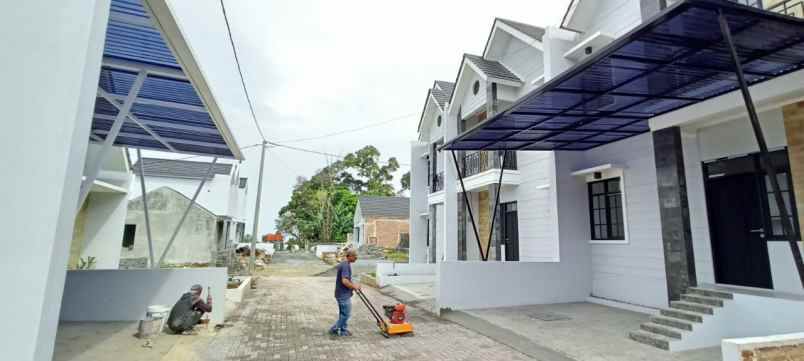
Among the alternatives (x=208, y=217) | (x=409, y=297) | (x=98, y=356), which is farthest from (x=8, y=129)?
(x=208, y=217)

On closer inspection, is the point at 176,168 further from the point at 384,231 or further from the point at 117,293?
the point at 117,293

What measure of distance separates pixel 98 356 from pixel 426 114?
1480cm

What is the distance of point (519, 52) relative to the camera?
1216 centimetres

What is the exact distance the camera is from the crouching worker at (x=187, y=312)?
20.7 feet

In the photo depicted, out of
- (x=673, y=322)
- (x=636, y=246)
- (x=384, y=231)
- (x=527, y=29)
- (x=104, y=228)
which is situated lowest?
(x=673, y=322)

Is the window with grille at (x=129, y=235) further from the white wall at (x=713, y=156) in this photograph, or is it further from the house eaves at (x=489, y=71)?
the white wall at (x=713, y=156)

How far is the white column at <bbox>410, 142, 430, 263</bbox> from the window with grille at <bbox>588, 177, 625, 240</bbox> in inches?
360

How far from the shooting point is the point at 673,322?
574 centimetres

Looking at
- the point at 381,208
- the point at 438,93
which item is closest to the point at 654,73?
the point at 438,93

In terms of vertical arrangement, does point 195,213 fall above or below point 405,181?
below

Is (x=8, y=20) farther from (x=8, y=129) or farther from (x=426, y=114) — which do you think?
(x=426, y=114)

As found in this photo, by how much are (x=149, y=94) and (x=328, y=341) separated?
15.5 feet

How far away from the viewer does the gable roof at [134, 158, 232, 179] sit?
22.8 m

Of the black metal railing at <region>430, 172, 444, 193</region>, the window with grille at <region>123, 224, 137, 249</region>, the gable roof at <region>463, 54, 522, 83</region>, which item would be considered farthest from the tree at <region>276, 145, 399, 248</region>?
the gable roof at <region>463, 54, 522, 83</region>
